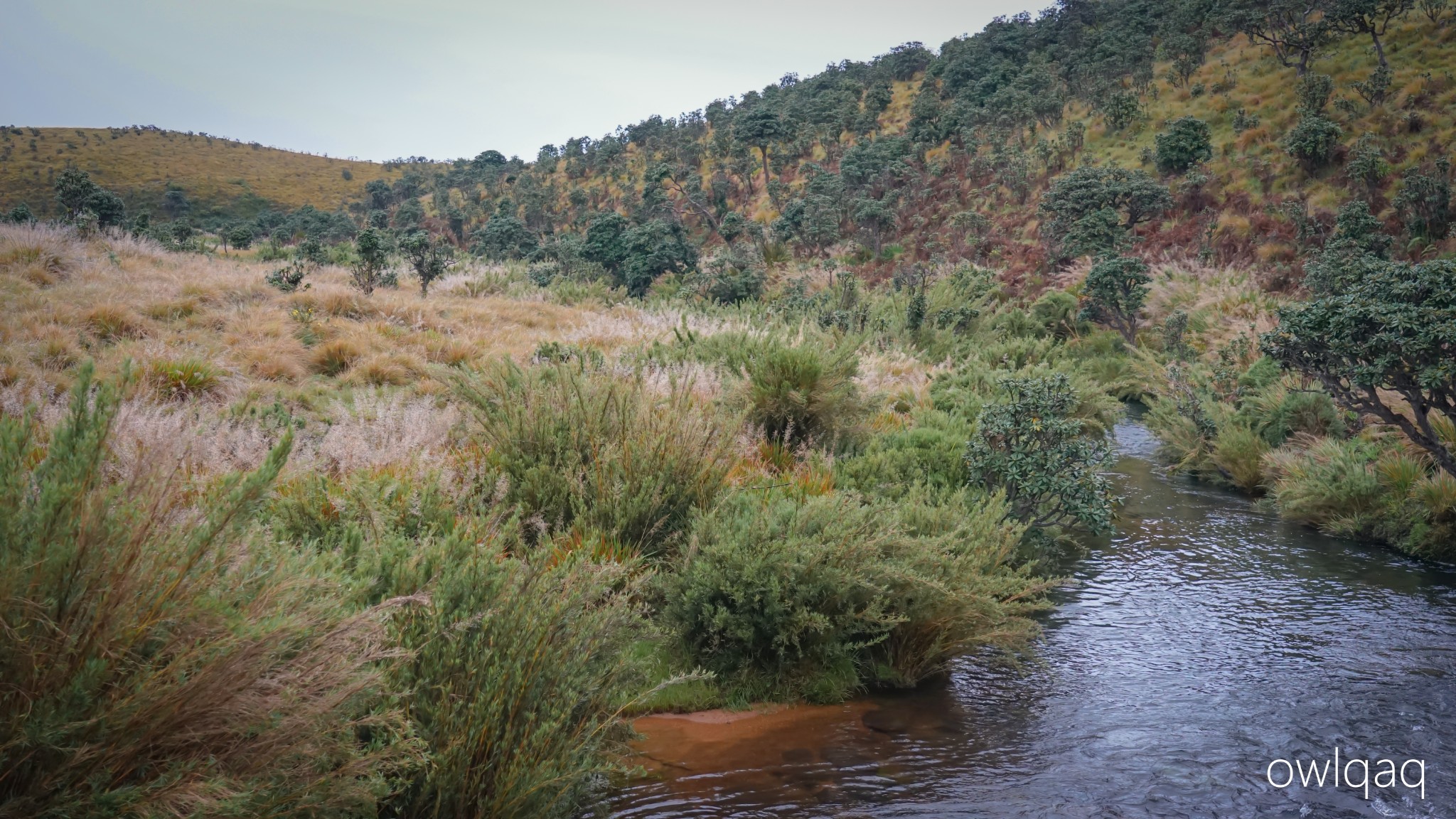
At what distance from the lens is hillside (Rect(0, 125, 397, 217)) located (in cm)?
→ 5334

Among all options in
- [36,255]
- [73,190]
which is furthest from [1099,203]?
[73,190]

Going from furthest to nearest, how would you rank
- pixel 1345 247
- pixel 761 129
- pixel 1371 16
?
pixel 761 129 → pixel 1371 16 → pixel 1345 247

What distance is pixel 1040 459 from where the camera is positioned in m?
7.16

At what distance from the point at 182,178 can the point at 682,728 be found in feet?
234

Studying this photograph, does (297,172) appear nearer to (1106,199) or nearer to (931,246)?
(931,246)

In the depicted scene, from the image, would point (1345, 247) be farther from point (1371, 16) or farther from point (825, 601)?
point (825, 601)

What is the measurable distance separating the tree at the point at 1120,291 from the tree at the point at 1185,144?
1166cm

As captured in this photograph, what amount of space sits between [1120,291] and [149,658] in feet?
77.7

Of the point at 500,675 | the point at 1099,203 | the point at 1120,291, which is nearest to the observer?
the point at 500,675

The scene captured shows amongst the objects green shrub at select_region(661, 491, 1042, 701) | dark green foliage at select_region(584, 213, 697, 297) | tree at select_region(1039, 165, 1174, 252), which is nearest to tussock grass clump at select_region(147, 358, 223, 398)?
green shrub at select_region(661, 491, 1042, 701)

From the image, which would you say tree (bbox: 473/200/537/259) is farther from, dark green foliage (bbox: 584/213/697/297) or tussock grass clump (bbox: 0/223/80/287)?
tussock grass clump (bbox: 0/223/80/287)

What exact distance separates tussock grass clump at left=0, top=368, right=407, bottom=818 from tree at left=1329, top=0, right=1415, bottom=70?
1537 inches

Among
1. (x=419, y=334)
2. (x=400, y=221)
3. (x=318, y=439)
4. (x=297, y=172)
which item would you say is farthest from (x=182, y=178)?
(x=318, y=439)

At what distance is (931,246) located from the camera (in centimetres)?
3628
